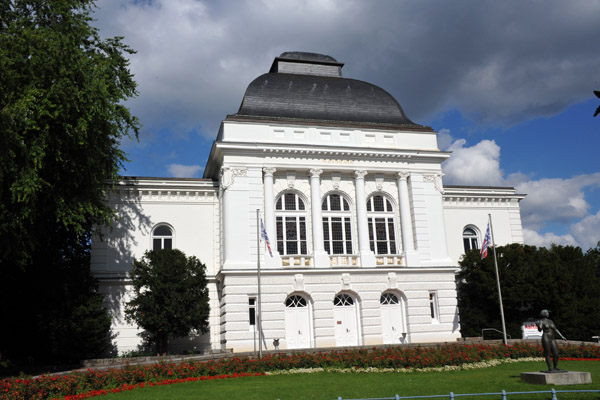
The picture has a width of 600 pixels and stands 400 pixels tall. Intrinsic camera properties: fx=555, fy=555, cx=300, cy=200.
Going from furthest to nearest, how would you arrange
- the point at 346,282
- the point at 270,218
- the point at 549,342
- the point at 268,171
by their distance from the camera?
the point at 268,171 → the point at 270,218 → the point at 346,282 → the point at 549,342

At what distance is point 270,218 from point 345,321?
7472mm

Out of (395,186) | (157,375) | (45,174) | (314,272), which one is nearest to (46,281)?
(45,174)

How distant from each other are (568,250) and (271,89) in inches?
840

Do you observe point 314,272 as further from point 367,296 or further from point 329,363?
point 329,363

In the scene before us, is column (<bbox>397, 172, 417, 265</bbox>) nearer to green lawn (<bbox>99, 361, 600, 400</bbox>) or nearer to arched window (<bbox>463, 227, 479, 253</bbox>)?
arched window (<bbox>463, 227, 479, 253</bbox>)

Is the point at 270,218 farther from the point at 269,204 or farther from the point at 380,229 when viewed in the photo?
the point at 380,229

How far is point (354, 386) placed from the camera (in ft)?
54.4

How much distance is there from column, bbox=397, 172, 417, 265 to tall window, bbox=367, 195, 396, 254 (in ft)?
2.60

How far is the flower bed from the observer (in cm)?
1697

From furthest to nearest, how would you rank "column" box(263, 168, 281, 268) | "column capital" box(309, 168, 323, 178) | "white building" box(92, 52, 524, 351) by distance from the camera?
"column capital" box(309, 168, 323, 178), "column" box(263, 168, 281, 268), "white building" box(92, 52, 524, 351)

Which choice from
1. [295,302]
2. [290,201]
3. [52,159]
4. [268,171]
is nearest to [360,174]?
[290,201]

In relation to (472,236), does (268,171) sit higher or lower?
higher

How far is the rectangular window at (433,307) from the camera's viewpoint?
110 ft

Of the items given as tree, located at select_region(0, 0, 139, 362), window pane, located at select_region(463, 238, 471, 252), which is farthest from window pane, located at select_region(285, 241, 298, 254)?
window pane, located at select_region(463, 238, 471, 252)
